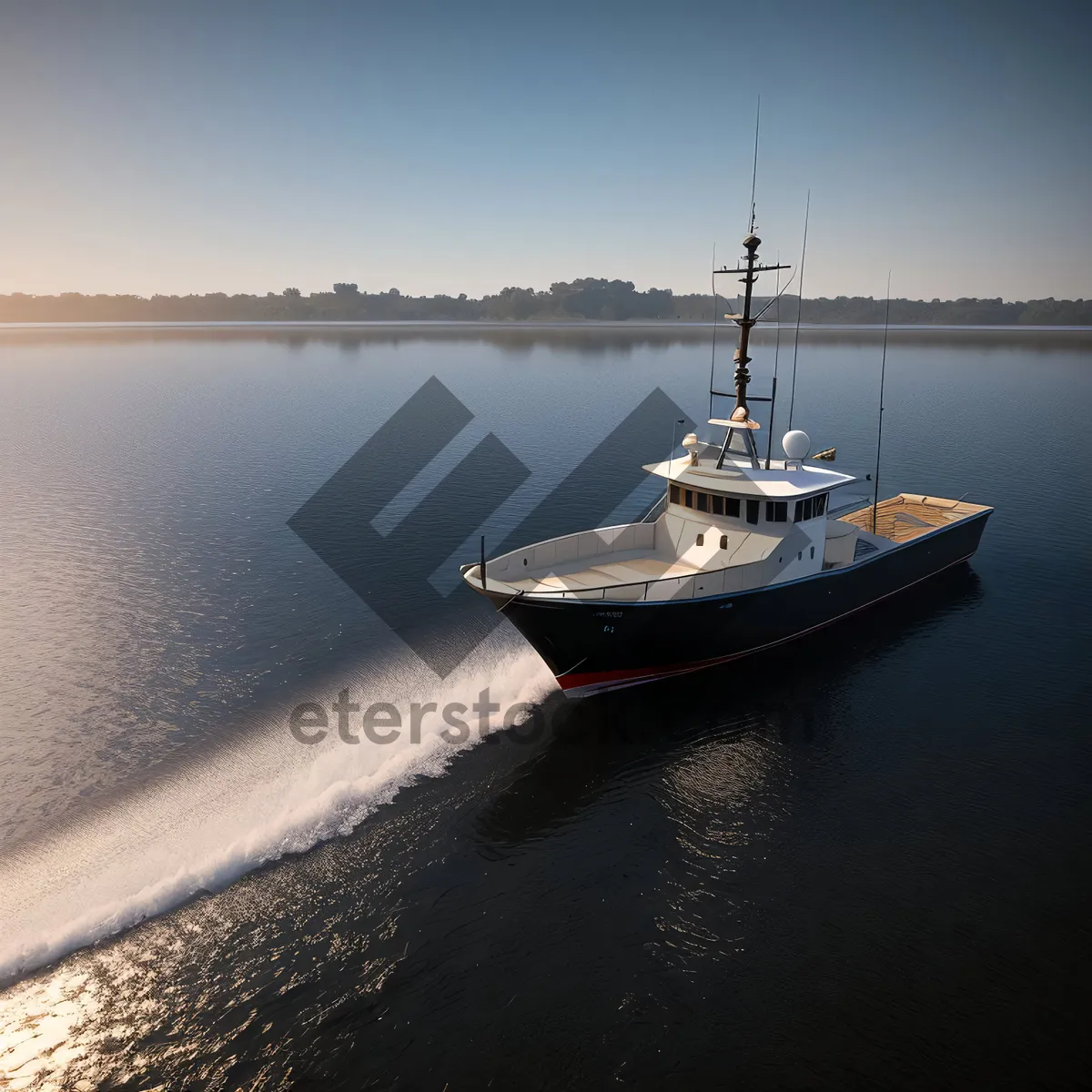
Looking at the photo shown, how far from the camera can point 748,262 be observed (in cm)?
2845

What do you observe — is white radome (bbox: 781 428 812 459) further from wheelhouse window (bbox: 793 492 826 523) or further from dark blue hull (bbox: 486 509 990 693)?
dark blue hull (bbox: 486 509 990 693)

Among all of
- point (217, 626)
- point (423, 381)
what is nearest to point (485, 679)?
point (217, 626)

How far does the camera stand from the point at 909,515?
36.5 metres

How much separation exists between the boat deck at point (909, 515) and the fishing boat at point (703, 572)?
465cm

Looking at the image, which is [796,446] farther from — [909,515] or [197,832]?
[197,832]

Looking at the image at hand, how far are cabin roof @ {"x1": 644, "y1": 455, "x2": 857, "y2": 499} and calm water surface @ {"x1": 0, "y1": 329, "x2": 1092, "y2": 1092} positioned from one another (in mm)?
6549

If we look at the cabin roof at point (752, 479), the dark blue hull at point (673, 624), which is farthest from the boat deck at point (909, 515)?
the cabin roof at point (752, 479)

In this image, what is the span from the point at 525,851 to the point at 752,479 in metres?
15.5

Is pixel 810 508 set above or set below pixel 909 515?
above

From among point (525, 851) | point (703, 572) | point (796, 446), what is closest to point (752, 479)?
point (796, 446)

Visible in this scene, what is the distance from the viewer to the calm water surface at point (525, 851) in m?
13.3

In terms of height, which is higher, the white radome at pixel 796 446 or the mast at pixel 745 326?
the mast at pixel 745 326

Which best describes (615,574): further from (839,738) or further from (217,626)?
(217,626)

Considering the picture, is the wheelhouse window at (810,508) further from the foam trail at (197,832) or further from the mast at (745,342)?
the foam trail at (197,832)
